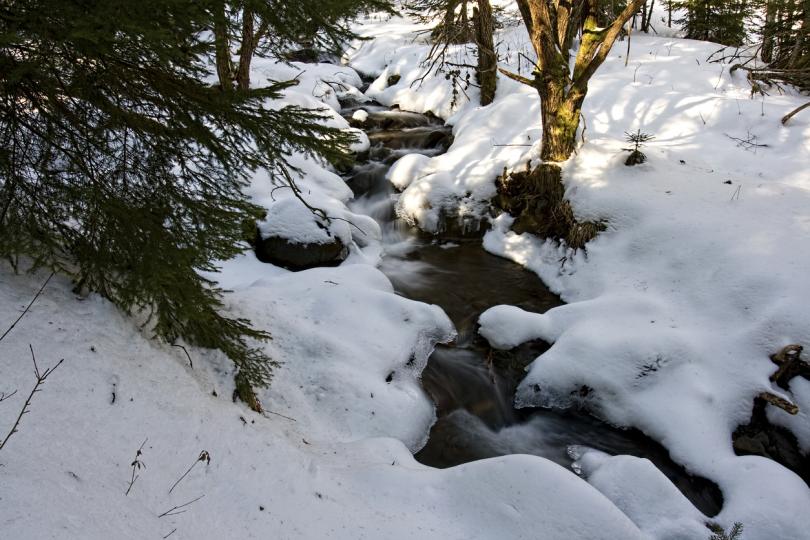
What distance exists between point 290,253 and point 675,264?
5323 mm

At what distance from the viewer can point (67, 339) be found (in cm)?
262

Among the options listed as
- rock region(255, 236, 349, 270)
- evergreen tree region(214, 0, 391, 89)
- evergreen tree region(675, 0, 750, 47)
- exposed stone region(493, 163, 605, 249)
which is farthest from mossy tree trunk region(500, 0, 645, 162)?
evergreen tree region(675, 0, 750, 47)

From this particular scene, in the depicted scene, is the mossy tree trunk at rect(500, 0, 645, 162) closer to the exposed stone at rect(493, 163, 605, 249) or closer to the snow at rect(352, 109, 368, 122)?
the exposed stone at rect(493, 163, 605, 249)

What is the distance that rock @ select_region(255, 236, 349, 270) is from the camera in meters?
6.97

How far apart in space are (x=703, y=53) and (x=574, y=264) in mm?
10498

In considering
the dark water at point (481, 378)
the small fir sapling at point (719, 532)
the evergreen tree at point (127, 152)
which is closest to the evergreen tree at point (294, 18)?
the evergreen tree at point (127, 152)

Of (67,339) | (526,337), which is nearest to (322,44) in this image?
(67,339)

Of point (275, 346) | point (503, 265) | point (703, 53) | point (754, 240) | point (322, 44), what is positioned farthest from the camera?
point (703, 53)

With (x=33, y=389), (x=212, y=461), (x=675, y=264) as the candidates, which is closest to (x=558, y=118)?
(x=675, y=264)

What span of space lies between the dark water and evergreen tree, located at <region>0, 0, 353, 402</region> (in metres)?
2.81

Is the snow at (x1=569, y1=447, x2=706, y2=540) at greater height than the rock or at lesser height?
lesser

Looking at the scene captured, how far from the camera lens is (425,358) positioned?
17.8 ft

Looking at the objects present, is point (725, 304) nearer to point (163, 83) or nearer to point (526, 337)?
point (526, 337)

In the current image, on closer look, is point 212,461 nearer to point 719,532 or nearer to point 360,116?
point 719,532
